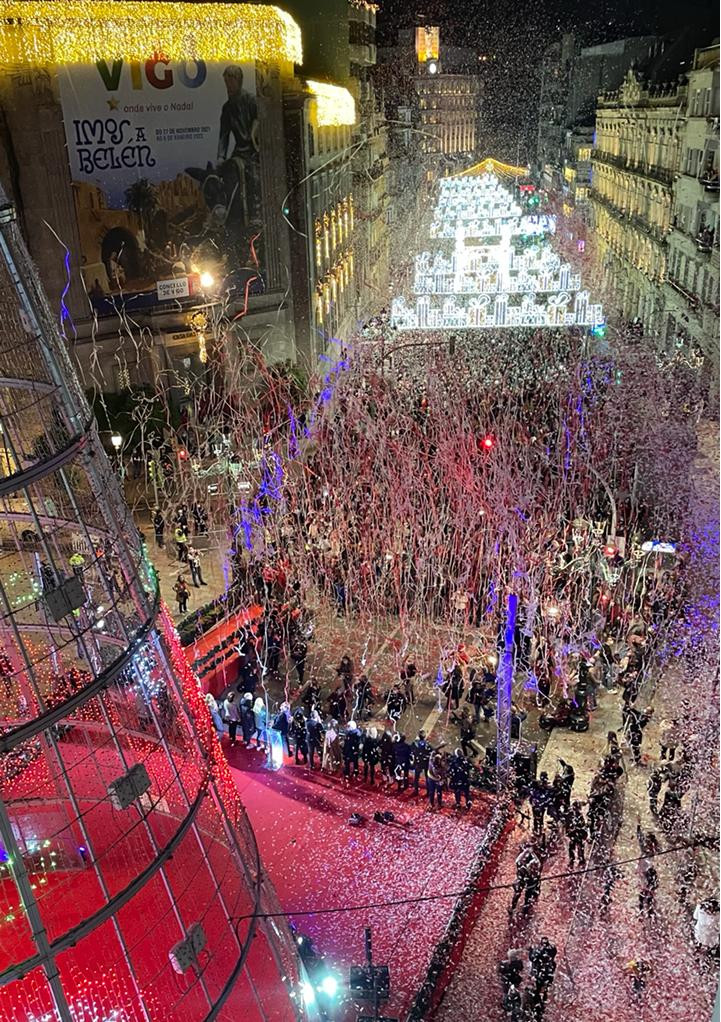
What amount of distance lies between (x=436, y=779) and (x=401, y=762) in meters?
0.47

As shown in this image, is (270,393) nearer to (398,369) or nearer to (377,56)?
(398,369)

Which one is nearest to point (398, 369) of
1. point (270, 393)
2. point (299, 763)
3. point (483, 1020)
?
point (270, 393)

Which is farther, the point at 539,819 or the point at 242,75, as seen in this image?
the point at 242,75

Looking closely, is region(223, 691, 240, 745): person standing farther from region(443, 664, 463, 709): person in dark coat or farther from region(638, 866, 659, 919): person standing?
region(638, 866, 659, 919): person standing

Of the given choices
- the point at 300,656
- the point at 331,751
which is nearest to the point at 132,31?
the point at 300,656

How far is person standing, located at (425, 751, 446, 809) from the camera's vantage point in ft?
29.8

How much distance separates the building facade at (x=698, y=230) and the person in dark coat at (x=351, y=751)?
15.5 meters

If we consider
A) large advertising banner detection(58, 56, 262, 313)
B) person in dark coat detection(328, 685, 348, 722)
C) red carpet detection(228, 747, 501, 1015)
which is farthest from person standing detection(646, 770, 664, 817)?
large advertising banner detection(58, 56, 262, 313)

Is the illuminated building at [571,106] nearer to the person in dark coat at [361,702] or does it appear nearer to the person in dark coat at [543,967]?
the person in dark coat at [361,702]

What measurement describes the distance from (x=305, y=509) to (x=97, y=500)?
12014mm

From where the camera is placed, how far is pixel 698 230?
24016 mm

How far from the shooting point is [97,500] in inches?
140

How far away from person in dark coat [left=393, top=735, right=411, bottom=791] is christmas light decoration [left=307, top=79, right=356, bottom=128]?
18913 millimetres

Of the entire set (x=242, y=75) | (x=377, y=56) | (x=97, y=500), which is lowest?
(x=97, y=500)
